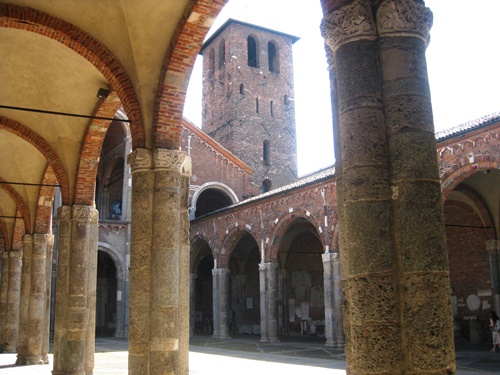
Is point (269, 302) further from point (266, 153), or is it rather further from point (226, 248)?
point (266, 153)

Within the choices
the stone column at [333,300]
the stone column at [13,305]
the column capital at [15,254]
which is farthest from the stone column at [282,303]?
the column capital at [15,254]

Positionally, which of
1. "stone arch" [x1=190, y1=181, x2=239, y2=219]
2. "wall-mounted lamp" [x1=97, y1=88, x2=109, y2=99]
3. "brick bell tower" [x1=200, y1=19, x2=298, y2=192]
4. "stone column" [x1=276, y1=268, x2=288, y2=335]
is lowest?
"stone column" [x1=276, y1=268, x2=288, y2=335]

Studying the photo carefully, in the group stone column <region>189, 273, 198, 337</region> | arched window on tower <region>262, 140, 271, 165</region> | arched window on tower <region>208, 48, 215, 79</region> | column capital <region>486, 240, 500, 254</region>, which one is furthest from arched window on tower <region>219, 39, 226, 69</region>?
column capital <region>486, 240, 500, 254</region>

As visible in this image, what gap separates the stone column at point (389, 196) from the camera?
327 cm

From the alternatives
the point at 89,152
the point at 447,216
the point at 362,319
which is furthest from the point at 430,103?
the point at 447,216

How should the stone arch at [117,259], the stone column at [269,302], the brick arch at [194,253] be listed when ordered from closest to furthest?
the stone column at [269,302], the stone arch at [117,259], the brick arch at [194,253]

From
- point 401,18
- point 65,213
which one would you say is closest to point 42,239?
point 65,213

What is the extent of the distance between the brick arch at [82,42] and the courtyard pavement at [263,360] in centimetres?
629

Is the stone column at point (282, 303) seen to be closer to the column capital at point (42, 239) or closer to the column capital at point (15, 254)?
the column capital at point (15, 254)

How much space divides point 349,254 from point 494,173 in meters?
13.9

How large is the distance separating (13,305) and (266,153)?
20.8m

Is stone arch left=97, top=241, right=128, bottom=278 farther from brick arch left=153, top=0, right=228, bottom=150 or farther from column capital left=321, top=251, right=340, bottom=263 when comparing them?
brick arch left=153, top=0, right=228, bottom=150

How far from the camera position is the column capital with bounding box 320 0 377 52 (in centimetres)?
368

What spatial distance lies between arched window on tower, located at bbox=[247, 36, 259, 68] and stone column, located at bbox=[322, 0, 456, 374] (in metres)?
32.8
